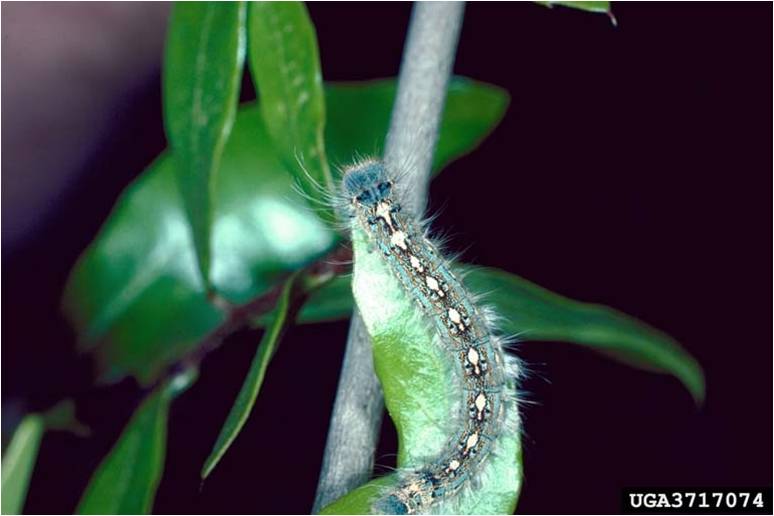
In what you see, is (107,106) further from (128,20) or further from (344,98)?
(344,98)

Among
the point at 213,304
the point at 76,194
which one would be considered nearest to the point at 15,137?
the point at 76,194

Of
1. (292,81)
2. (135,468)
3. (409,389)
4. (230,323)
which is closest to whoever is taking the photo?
(409,389)

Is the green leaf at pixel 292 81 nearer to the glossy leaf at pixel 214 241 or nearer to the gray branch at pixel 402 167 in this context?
the gray branch at pixel 402 167

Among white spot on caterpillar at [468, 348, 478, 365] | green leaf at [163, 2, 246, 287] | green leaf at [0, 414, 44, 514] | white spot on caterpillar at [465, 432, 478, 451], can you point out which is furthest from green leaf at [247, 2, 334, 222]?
green leaf at [0, 414, 44, 514]

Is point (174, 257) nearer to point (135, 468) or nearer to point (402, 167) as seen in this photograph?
point (135, 468)

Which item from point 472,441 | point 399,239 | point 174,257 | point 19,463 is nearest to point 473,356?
point 472,441

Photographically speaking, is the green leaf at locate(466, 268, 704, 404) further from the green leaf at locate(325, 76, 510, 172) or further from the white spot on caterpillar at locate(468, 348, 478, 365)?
the green leaf at locate(325, 76, 510, 172)
